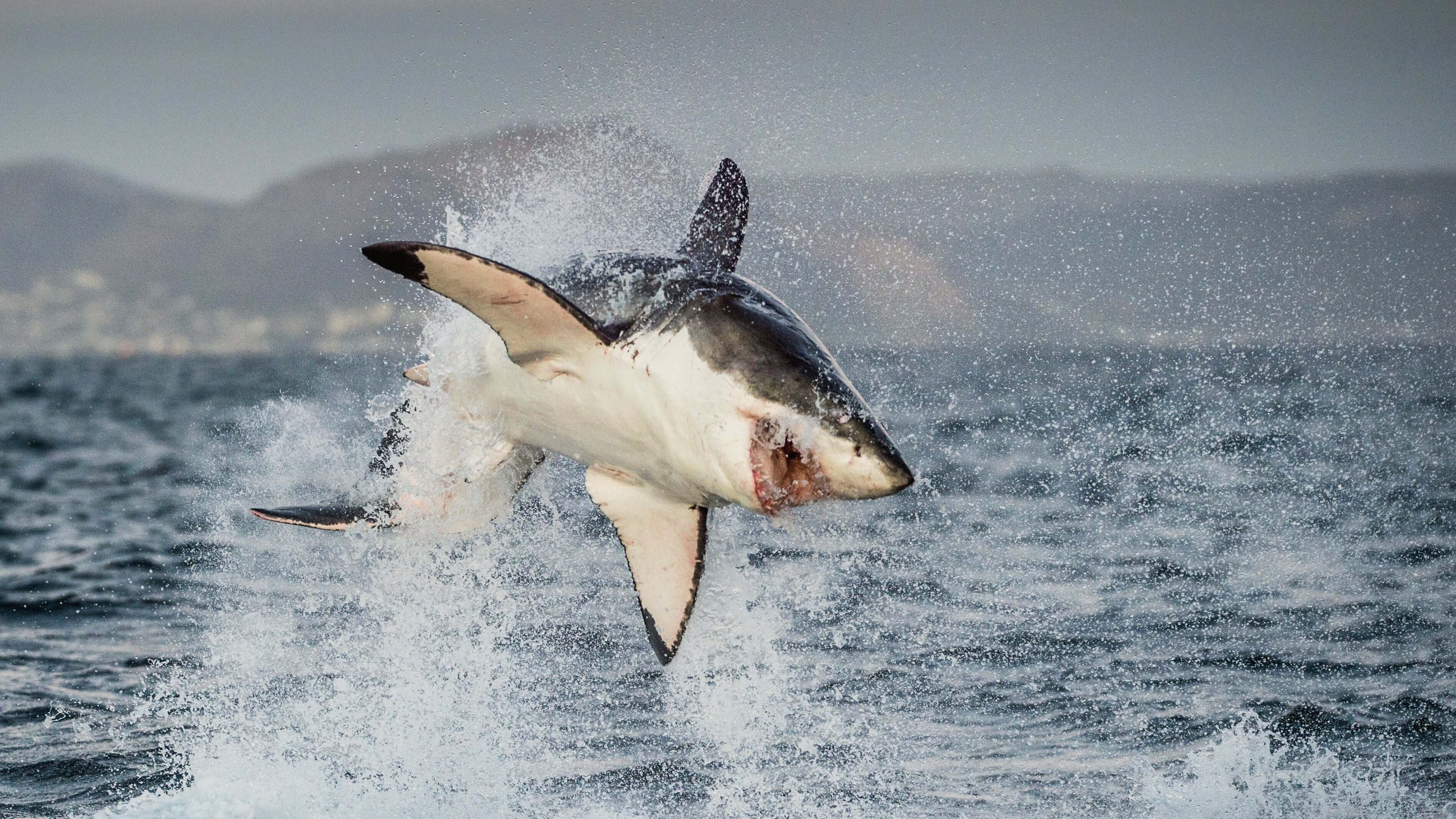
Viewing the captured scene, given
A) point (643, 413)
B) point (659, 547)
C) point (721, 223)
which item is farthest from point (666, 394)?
point (721, 223)

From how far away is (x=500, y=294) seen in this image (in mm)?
3951

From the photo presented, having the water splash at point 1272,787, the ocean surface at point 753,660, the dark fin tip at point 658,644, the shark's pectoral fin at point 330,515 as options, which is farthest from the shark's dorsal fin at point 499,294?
the water splash at point 1272,787

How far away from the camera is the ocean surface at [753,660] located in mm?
6113

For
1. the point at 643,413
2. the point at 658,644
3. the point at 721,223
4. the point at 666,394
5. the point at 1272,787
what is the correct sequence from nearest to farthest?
1. the point at 666,394
2. the point at 643,413
3. the point at 658,644
4. the point at 721,223
5. the point at 1272,787

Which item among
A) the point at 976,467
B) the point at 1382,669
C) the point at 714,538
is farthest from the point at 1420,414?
the point at 714,538

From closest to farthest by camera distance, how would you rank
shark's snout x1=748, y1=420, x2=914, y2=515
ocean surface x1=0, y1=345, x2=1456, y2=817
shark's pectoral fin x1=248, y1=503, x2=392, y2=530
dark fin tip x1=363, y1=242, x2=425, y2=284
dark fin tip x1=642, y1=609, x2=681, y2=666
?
shark's snout x1=748, y1=420, x2=914, y2=515
dark fin tip x1=363, y1=242, x2=425, y2=284
dark fin tip x1=642, y1=609, x2=681, y2=666
shark's pectoral fin x1=248, y1=503, x2=392, y2=530
ocean surface x1=0, y1=345, x2=1456, y2=817

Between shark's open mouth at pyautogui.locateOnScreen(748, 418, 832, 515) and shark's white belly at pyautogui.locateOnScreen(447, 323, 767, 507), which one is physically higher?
shark's white belly at pyautogui.locateOnScreen(447, 323, 767, 507)

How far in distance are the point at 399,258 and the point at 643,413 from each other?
953mm

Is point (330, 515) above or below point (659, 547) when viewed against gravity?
above

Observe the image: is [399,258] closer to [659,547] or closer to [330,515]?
[659,547]

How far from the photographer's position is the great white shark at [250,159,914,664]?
3287 millimetres

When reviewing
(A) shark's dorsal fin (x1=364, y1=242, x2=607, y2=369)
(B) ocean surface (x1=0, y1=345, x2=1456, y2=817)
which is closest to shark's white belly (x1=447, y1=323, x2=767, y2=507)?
(A) shark's dorsal fin (x1=364, y1=242, x2=607, y2=369)

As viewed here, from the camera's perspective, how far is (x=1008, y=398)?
159 feet

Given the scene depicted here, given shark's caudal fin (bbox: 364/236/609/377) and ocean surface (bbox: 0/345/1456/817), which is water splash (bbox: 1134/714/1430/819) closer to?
ocean surface (bbox: 0/345/1456/817)
